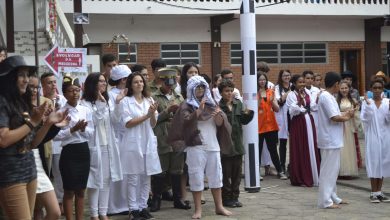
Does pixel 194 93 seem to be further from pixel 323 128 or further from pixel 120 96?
pixel 323 128

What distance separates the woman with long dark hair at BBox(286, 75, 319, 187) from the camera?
9.59 m

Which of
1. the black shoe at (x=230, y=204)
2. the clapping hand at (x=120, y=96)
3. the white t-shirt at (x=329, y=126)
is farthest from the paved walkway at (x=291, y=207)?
the clapping hand at (x=120, y=96)

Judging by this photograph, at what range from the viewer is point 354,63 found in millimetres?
20484

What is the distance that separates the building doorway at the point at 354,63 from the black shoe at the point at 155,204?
13.8m

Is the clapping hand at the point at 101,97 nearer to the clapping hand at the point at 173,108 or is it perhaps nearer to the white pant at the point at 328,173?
the clapping hand at the point at 173,108

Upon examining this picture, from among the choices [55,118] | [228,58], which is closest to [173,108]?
[55,118]

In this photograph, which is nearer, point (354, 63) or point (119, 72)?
point (119, 72)

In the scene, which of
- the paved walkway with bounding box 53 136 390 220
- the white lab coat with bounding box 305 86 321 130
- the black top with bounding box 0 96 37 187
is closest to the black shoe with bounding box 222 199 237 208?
the paved walkway with bounding box 53 136 390 220

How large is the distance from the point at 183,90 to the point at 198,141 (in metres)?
1.19

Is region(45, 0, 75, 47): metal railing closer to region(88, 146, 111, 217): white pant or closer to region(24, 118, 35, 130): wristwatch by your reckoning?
region(88, 146, 111, 217): white pant

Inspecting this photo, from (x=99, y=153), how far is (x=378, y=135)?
3.99m

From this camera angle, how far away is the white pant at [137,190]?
7059 millimetres

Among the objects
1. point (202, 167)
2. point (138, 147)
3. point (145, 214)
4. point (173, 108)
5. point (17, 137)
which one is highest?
point (173, 108)

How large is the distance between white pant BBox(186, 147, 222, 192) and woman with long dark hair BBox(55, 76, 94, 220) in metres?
1.37
